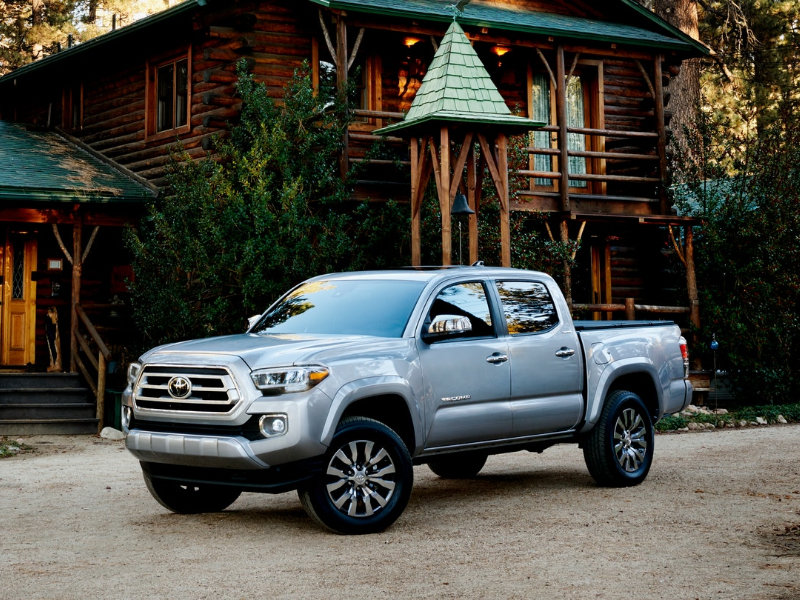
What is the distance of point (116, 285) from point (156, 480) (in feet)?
43.7

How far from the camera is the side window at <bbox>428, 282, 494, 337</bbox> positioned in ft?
28.3

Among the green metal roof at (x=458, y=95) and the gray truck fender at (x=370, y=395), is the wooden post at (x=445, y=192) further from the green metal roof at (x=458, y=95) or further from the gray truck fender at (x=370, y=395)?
the gray truck fender at (x=370, y=395)

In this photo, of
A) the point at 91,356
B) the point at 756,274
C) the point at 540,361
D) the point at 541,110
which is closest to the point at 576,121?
the point at 541,110

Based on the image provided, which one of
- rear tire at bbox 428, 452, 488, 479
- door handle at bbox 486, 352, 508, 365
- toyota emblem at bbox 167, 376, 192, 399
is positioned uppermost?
door handle at bbox 486, 352, 508, 365

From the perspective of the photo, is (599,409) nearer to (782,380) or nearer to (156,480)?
(156,480)

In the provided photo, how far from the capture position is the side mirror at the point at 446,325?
8188 millimetres

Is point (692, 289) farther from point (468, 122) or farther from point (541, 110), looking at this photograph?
point (468, 122)

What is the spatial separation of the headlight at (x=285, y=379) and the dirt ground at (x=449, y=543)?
3.53 feet

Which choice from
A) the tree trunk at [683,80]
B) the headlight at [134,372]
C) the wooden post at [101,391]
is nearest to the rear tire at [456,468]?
the headlight at [134,372]

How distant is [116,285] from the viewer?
21125 millimetres

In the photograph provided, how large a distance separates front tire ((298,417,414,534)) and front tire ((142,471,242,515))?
128cm

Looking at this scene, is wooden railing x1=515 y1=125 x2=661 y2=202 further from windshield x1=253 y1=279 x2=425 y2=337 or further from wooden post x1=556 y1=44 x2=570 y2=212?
windshield x1=253 y1=279 x2=425 y2=337

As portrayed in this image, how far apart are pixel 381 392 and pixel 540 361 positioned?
6.25ft

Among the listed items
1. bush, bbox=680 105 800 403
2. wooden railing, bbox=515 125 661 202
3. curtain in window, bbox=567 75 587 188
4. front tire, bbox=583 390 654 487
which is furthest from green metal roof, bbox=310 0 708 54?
front tire, bbox=583 390 654 487
